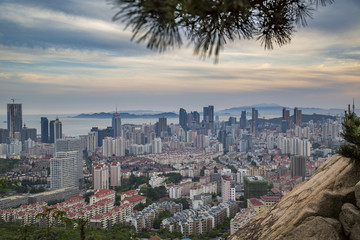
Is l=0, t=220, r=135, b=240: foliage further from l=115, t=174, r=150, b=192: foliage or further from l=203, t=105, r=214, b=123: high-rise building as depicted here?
l=203, t=105, r=214, b=123: high-rise building

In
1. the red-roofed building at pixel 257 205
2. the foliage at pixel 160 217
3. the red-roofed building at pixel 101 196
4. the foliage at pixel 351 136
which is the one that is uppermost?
the foliage at pixel 351 136

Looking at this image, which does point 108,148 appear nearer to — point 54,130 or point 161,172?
point 54,130

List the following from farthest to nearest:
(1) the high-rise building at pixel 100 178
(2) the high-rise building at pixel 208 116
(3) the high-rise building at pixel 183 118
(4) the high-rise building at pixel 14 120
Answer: (3) the high-rise building at pixel 183 118 → (2) the high-rise building at pixel 208 116 → (4) the high-rise building at pixel 14 120 → (1) the high-rise building at pixel 100 178

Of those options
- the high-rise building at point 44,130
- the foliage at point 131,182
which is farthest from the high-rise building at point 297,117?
the high-rise building at point 44,130

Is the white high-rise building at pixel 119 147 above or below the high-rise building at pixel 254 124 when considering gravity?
below

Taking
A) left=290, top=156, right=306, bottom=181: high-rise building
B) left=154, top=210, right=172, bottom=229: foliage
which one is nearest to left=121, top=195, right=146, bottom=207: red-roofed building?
left=154, top=210, right=172, bottom=229: foliage

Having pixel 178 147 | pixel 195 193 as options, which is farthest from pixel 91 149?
pixel 195 193

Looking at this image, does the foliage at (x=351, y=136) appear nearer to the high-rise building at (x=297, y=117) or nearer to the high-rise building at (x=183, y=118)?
the high-rise building at (x=297, y=117)
